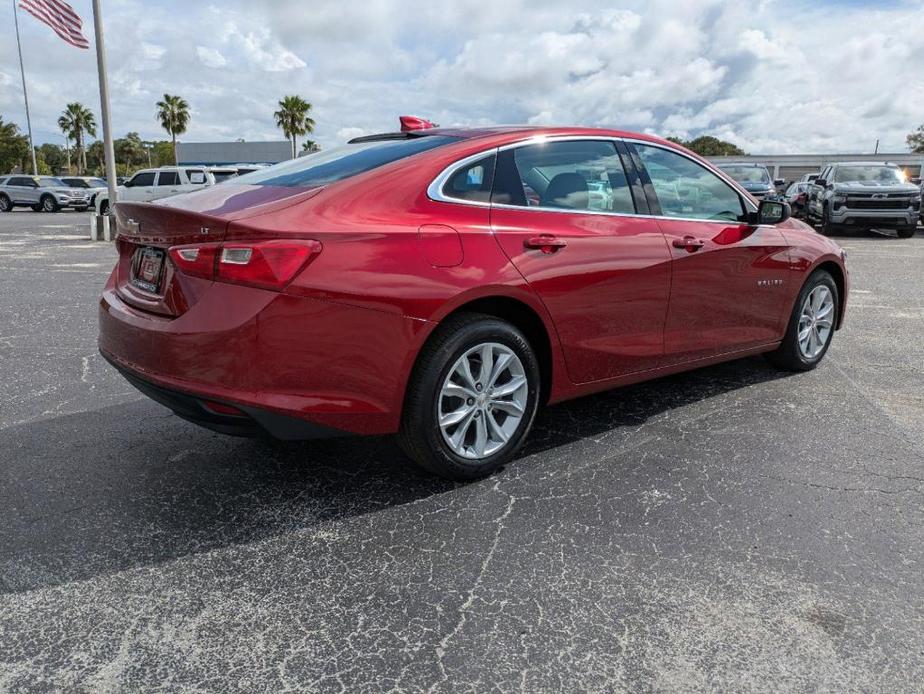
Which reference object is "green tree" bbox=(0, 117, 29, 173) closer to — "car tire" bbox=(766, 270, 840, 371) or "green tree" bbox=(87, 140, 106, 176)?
"green tree" bbox=(87, 140, 106, 176)

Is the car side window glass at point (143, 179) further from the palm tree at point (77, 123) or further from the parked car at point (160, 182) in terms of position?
the palm tree at point (77, 123)

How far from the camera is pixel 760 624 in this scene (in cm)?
233

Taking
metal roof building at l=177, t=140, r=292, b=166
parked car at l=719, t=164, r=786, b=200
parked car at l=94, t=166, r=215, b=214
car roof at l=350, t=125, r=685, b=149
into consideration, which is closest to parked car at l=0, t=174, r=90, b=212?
parked car at l=94, t=166, r=215, b=214

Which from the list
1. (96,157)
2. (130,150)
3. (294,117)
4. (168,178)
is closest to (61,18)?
(168,178)

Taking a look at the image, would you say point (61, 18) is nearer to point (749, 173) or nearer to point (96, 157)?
point (749, 173)

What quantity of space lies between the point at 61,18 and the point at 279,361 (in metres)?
18.6

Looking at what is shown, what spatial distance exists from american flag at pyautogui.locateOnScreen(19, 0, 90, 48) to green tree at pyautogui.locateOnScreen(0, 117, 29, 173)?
71.6 meters

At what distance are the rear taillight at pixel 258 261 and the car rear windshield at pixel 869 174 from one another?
62.7 feet

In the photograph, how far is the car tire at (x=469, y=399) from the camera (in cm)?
310

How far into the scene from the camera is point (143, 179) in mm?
22062

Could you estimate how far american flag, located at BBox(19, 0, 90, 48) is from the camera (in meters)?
17.2

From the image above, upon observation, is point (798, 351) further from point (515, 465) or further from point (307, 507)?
point (307, 507)

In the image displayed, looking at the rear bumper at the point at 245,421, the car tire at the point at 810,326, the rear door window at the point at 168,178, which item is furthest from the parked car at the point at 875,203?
the rear bumper at the point at 245,421

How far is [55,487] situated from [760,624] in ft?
9.40
